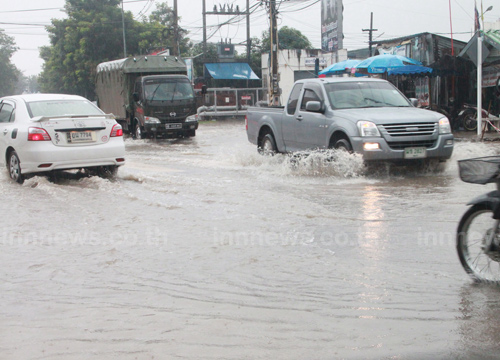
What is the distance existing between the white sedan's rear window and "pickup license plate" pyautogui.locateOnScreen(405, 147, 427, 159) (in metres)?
5.30

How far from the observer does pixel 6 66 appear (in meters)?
90.9

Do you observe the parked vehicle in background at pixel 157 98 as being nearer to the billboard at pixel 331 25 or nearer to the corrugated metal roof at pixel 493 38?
the corrugated metal roof at pixel 493 38

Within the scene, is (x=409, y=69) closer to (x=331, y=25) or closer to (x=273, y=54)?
(x=273, y=54)

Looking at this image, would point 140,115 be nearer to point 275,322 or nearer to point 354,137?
point 354,137

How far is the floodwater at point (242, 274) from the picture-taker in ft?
11.9

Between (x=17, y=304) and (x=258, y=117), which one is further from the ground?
(x=258, y=117)

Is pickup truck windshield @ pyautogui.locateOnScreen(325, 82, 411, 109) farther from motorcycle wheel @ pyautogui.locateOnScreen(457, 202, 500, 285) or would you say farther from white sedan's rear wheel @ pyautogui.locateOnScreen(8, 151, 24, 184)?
motorcycle wheel @ pyautogui.locateOnScreen(457, 202, 500, 285)

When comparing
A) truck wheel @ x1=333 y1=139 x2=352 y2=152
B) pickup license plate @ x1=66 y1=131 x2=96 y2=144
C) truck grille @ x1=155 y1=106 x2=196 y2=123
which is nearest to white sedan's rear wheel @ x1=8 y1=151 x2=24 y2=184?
pickup license plate @ x1=66 y1=131 x2=96 y2=144

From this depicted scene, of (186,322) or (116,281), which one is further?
(116,281)

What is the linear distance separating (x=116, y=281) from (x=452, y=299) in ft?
8.37

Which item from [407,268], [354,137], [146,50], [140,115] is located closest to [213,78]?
[146,50]

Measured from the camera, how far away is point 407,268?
5090 millimetres

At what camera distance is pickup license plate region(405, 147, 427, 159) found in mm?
10023

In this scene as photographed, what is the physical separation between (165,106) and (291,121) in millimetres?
9714
